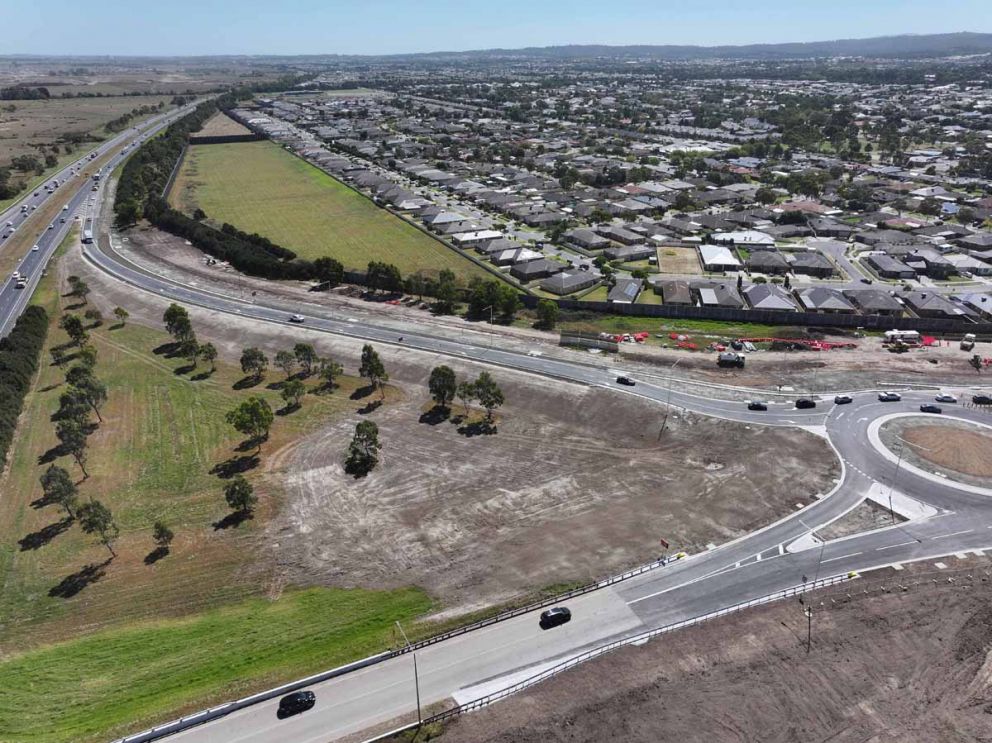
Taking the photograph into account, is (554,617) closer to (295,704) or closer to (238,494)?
(295,704)

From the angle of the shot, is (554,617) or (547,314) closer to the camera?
(554,617)

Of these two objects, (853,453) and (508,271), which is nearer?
(853,453)

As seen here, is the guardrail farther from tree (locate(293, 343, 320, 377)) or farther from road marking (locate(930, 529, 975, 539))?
tree (locate(293, 343, 320, 377))

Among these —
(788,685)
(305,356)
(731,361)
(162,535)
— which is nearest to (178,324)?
(305,356)

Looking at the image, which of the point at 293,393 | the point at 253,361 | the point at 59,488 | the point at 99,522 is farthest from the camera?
the point at 253,361

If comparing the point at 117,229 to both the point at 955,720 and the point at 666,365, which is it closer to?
the point at 666,365

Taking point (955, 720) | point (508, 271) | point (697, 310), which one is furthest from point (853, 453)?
point (508, 271)

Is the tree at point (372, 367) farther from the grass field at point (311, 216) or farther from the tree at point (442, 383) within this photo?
the grass field at point (311, 216)
